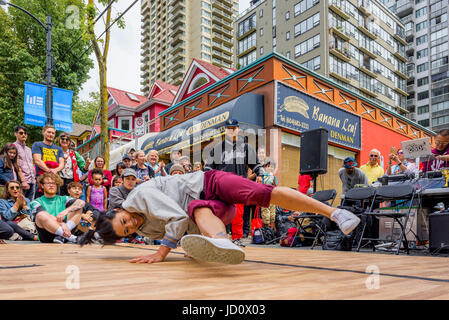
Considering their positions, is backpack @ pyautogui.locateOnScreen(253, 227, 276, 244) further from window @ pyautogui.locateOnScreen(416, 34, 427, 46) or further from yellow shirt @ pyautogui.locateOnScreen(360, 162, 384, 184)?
window @ pyautogui.locateOnScreen(416, 34, 427, 46)

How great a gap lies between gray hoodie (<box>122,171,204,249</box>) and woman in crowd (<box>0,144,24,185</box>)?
4.55m

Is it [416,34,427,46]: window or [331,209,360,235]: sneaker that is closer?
[331,209,360,235]: sneaker

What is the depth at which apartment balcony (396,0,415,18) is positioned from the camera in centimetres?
4609

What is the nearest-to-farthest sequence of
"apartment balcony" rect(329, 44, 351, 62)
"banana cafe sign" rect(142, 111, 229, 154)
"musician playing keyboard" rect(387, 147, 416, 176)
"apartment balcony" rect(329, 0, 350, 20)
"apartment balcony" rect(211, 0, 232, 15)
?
"musician playing keyboard" rect(387, 147, 416, 176)
"banana cafe sign" rect(142, 111, 229, 154)
"apartment balcony" rect(329, 44, 351, 62)
"apartment balcony" rect(329, 0, 350, 20)
"apartment balcony" rect(211, 0, 232, 15)

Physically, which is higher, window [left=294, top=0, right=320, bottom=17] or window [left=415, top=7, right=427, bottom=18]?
window [left=415, top=7, right=427, bottom=18]

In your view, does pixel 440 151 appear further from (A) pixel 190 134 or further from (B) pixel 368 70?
(B) pixel 368 70

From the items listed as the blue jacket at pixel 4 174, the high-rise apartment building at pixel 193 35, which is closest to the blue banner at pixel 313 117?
the blue jacket at pixel 4 174

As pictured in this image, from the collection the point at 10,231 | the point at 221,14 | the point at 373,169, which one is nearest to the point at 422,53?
the point at 221,14

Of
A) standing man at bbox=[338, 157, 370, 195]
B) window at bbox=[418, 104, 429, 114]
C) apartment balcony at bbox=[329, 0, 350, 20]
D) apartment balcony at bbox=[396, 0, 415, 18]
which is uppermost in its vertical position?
apartment balcony at bbox=[396, 0, 415, 18]

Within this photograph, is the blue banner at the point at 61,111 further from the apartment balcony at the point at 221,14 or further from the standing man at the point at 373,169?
the apartment balcony at the point at 221,14

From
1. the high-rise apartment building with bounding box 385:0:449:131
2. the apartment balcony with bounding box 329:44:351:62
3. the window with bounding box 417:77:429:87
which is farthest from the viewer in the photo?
the window with bounding box 417:77:429:87

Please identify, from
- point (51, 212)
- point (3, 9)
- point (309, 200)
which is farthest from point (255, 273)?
point (3, 9)

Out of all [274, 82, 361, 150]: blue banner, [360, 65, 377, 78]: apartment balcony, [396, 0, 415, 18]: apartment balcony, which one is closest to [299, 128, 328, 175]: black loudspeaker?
[274, 82, 361, 150]: blue banner

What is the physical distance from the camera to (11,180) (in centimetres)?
577
